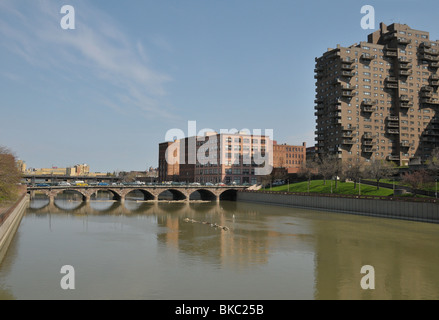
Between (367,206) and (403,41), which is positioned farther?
(403,41)

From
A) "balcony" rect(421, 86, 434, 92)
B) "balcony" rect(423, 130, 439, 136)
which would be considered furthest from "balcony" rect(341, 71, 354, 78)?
"balcony" rect(423, 130, 439, 136)

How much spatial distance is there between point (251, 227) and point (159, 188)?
245 ft

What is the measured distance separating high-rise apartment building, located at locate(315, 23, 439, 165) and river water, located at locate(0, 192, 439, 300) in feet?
286

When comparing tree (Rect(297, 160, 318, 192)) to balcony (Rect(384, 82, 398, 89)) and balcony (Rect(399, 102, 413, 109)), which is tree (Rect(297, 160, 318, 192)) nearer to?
balcony (Rect(399, 102, 413, 109))

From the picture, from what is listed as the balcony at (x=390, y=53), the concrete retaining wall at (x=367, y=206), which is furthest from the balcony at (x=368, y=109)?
the concrete retaining wall at (x=367, y=206)

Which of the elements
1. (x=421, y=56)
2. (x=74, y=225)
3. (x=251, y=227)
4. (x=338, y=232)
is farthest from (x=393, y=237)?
(x=421, y=56)

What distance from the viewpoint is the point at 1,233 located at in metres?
42.3

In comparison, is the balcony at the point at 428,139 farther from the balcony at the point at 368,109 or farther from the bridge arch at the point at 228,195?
the bridge arch at the point at 228,195

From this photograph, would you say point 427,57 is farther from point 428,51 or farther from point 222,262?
point 222,262

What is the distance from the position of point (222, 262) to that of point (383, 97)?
13725 centimetres

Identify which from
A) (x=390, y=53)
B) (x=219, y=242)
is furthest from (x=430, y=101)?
(x=219, y=242)

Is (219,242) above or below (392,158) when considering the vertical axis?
below

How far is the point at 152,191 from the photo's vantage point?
443 ft

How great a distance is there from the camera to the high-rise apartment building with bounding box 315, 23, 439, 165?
5768 inches
